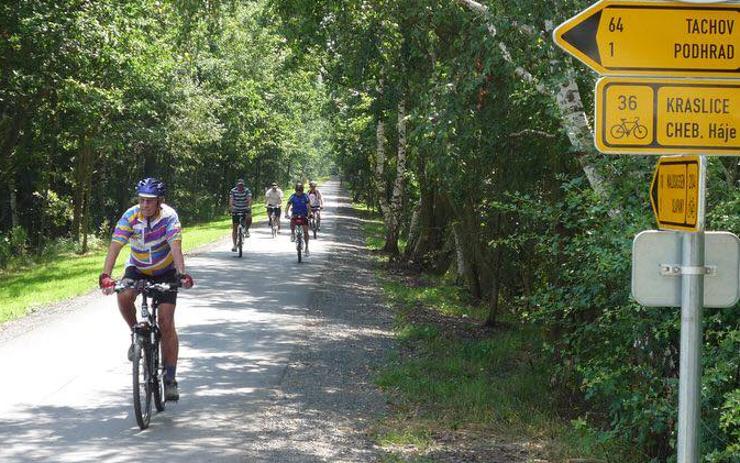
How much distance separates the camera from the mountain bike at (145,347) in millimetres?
7680

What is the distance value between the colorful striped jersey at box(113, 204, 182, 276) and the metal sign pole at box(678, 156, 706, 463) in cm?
504

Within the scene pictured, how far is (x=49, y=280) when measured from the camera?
2162 centimetres

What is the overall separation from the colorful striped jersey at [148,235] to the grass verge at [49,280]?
718 centimetres

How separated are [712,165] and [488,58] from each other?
3.68 meters

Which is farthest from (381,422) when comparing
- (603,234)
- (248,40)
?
(248,40)

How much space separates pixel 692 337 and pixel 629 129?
0.88m

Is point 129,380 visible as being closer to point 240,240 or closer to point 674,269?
point 674,269

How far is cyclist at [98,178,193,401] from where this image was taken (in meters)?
7.80

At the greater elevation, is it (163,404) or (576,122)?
(576,122)

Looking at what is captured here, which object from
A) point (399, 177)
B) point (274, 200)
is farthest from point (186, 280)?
point (274, 200)

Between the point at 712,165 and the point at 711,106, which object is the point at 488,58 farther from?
A: the point at 711,106

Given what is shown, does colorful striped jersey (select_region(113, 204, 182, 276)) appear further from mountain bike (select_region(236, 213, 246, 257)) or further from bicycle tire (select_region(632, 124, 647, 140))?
mountain bike (select_region(236, 213, 246, 257))

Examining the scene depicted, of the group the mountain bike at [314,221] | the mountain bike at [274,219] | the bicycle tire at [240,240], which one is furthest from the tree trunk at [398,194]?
the mountain bike at [314,221]

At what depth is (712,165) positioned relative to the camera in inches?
233
